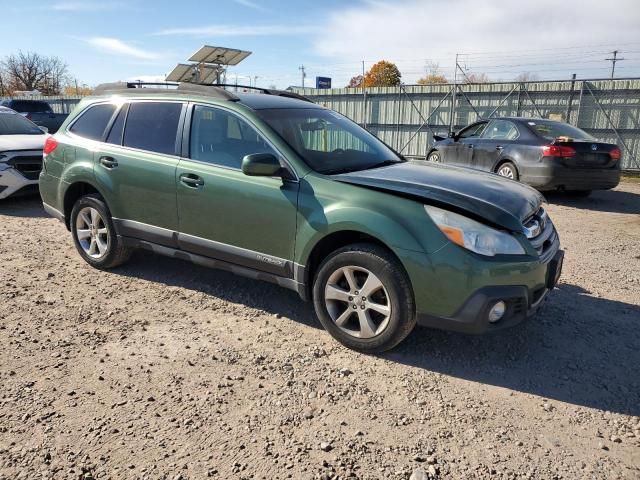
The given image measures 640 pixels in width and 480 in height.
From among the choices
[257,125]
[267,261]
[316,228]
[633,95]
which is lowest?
[267,261]

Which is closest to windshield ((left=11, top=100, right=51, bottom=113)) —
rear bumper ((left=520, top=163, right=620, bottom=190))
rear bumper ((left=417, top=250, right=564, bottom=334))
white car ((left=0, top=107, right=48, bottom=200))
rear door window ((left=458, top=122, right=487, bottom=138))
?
white car ((left=0, top=107, right=48, bottom=200))

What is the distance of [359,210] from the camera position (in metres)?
3.42

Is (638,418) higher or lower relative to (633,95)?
lower

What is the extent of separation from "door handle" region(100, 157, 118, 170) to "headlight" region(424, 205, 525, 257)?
9.88 ft

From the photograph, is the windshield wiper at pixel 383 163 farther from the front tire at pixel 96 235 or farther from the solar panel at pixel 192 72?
the solar panel at pixel 192 72

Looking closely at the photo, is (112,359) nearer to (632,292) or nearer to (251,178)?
(251,178)

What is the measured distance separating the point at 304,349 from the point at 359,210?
3.47 feet

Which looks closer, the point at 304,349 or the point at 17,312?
the point at 304,349

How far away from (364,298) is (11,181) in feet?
23.3

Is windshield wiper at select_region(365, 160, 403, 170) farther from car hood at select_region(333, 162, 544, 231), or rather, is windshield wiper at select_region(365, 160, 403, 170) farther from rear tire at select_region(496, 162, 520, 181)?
rear tire at select_region(496, 162, 520, 181)

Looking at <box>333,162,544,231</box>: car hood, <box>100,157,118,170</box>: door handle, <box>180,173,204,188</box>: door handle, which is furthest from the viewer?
<box>100,157,118,170</box>: door handle

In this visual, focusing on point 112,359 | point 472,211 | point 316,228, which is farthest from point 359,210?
point 112,359

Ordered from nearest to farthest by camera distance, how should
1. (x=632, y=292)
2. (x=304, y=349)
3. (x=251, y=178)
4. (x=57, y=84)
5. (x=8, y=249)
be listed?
(x=304, y=349)
(x=251, y=178)
(x=632, y=292)
(x=8, y=249)
(x=57, y=84)

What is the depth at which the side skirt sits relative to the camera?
3.84 metres
